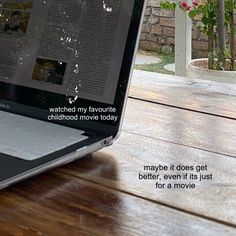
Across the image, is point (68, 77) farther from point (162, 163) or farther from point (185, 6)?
point (185, 6)

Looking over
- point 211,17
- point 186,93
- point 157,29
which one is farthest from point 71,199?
point 157,29

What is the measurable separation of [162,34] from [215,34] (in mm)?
481

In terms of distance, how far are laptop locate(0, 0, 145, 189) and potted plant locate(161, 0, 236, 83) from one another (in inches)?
35.0

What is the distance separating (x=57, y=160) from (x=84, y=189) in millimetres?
42

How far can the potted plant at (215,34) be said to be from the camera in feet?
4.76

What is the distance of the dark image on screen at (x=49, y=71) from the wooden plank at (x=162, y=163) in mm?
102

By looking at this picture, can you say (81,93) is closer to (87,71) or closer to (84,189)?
(87,71)

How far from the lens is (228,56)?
4.96 feet

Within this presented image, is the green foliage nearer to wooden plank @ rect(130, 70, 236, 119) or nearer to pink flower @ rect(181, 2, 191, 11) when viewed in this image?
pink flower @ rect(181, 2, 191, 11)

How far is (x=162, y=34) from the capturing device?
209 centimetres

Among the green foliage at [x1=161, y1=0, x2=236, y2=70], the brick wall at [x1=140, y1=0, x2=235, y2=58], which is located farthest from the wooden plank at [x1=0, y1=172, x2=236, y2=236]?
the brick wall at [x1=140, y1=0, x2=235, y2=58]

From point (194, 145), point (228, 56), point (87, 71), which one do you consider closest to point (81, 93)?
point (87, 71)

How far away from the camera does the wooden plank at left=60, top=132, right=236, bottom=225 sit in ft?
1.41

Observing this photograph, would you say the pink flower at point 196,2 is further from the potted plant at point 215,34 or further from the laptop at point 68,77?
the laptop at point 68,77
